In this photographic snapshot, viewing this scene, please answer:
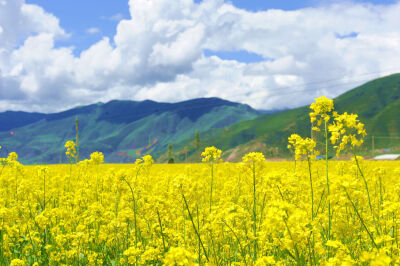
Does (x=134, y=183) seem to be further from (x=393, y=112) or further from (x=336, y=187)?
(x=393, y=112)

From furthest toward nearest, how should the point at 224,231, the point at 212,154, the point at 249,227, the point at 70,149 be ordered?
the point at 70,149, the point at 212,154, the point at 249,227, the point at 224,231

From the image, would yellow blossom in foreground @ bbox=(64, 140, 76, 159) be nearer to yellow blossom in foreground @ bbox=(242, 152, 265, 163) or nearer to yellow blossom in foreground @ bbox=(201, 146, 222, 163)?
yellow blossom in foreground @ bbox=(201, 146, 222, 163)

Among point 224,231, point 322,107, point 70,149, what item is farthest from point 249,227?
point 70,149

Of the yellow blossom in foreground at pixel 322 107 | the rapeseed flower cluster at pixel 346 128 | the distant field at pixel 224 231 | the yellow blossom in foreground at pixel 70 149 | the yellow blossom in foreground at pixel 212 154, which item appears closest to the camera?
the distant field at pixel 224 231

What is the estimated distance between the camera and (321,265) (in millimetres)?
3408

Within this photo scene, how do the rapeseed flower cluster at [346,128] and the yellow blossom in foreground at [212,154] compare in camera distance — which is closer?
the rapeseed flower cluster at [346,128]

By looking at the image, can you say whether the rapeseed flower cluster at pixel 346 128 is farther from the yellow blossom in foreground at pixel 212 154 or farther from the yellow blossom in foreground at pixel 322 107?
the yellow blossom in foreground at pixel 212 154

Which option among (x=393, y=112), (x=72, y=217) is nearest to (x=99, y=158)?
(x=72, y=217)

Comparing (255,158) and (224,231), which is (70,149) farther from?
(255,158)

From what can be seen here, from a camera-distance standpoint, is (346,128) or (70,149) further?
(70,149)

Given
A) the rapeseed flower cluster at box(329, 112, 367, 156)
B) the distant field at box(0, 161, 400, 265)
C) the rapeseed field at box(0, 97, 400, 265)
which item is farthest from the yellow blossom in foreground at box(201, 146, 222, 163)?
the rapeseed flower cluster at box(329, 112, 367, 156)

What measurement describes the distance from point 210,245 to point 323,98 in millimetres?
2927

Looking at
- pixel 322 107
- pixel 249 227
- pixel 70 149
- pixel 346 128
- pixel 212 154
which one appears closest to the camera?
pixel 346 128

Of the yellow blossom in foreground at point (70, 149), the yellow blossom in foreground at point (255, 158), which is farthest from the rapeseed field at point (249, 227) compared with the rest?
the yellow blossom in foreground at point (70, 149)
